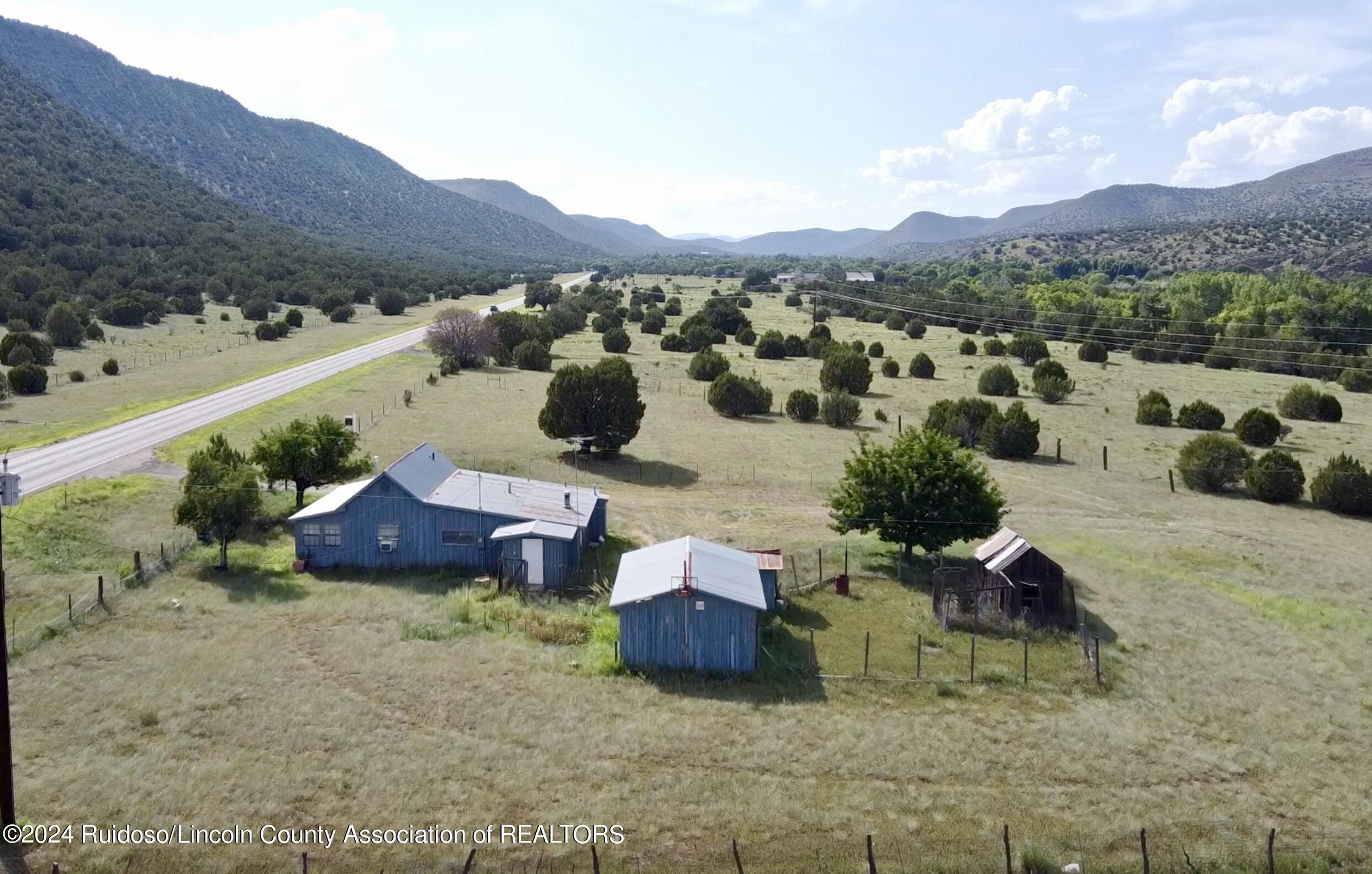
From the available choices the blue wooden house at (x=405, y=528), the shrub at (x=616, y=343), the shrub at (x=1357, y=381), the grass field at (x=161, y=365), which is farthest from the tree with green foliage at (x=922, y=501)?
the shrub at (x=1357, y=381)

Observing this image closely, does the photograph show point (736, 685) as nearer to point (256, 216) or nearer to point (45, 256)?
point (45, 256)

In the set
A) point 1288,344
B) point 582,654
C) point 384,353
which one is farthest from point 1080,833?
point 1288,344

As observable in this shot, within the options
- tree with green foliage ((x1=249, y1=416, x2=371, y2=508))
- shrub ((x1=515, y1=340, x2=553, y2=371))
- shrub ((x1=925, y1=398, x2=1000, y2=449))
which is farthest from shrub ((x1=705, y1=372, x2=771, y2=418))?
tree with green foliage ((x1=249, y1=416, x2=371, y2=508))

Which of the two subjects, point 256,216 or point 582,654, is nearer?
point 582,654

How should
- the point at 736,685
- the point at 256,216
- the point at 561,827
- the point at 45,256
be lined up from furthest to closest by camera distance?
the point at 256,216, the point at 45,256, the point at 736,685, the point at 561,827

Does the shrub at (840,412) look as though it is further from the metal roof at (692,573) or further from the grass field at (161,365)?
the grass field at (161,365)

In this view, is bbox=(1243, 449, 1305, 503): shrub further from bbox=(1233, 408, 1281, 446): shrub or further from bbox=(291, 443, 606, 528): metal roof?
bbox=(291, 443, 606, 528): metal roof

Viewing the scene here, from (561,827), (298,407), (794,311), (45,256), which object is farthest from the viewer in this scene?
(794,311)
